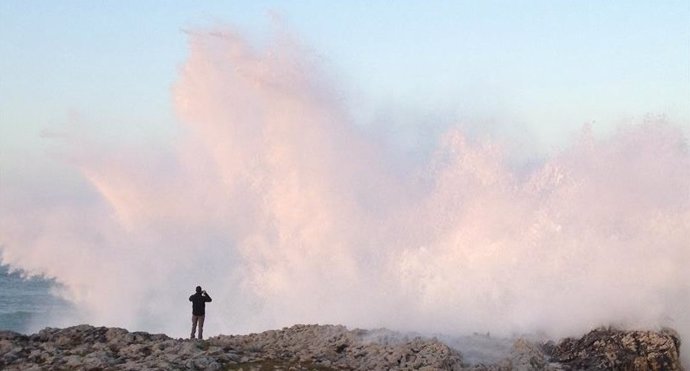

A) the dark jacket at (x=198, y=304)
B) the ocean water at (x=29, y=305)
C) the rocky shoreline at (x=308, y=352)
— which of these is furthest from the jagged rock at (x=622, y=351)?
the ocean water at (x=29, y=305)

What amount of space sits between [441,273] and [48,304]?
37.7 metres

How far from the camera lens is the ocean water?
4741cm

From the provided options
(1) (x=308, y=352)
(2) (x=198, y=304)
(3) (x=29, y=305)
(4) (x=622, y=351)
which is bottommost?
(4) (x=622, y=351)

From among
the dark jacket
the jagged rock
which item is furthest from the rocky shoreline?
the dark jacket

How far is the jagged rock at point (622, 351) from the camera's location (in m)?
22.5

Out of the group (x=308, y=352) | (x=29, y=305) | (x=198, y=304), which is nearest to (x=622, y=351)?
(x=308, y=352)

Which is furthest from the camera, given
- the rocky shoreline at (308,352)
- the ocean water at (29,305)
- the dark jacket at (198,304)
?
the ocean water at (29,305)

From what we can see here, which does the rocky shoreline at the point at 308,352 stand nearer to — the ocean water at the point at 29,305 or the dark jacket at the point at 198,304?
the dark jacket at the point at 198,304

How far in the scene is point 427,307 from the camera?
A: 94.7ft

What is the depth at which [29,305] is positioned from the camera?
189 ft

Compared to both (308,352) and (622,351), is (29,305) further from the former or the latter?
(622,351)

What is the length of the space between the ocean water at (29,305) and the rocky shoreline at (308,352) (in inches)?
1045

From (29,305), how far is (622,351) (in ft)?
156

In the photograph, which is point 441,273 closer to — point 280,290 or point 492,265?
point 492,265
